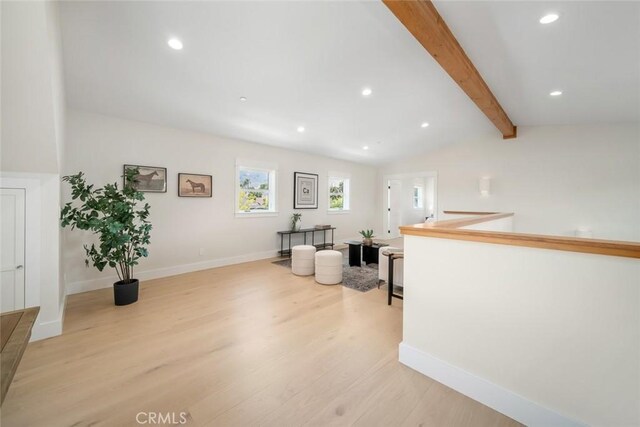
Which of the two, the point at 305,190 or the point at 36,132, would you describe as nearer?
the point at 36,132

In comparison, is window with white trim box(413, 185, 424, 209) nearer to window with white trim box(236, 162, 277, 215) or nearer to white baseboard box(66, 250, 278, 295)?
window with white trim box(236, 162, 277, 215)

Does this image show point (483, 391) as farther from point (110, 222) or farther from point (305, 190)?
point (305, 190)

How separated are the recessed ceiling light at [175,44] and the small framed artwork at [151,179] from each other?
2.06 m

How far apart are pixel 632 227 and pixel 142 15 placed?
7.50 m

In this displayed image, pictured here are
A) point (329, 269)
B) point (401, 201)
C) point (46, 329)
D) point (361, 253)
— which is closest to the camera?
point (46, 329)

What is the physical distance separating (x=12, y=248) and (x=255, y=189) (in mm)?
3520

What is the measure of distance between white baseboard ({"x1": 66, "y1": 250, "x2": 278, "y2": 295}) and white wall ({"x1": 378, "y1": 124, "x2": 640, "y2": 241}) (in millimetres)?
5013

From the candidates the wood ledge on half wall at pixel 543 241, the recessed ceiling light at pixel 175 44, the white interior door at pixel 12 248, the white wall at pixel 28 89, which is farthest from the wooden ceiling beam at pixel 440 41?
the white interior door at pixel 12 248

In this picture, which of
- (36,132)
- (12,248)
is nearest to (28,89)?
(36,132)

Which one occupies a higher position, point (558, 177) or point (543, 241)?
point (558, 177)

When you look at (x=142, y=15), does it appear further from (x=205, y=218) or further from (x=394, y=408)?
(x=394, y=408)

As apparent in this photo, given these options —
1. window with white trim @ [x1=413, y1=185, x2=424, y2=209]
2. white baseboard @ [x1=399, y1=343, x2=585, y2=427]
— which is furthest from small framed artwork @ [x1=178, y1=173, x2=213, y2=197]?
window with white trim @ [x1=413, y1=185, x2=424, y2=209]

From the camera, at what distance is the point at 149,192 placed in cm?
387

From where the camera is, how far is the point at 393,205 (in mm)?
7969
